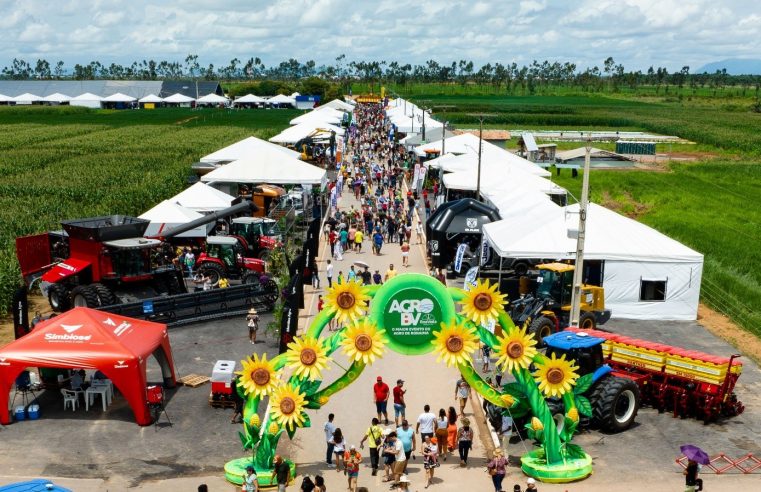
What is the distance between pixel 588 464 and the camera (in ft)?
50.7

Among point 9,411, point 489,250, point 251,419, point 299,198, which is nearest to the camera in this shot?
point 251,419

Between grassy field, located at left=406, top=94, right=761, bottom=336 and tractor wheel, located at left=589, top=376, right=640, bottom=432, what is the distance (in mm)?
9124

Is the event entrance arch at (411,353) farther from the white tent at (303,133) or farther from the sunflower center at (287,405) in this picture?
the white tent at (303,133)

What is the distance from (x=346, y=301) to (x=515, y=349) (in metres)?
3.18

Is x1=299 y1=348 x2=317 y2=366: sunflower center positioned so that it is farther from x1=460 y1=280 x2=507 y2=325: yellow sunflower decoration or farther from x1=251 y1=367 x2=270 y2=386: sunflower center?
x1=460 y1=280 x2=507 y2=325: yellow sunflower decoration

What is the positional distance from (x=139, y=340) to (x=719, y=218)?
3512 centimetres

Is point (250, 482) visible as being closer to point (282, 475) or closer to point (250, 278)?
point (282, 475)

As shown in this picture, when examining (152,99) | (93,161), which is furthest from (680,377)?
(152,99)

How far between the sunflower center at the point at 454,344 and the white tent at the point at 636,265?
37.8 ft

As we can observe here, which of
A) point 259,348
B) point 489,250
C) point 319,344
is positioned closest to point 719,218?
point 489,250

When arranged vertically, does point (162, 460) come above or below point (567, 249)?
below

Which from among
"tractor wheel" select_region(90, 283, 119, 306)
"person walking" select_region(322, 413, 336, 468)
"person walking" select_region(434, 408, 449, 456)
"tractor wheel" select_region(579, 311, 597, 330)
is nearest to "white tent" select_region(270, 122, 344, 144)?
"tractor wheel" select_region(90, 283, 119, 306)

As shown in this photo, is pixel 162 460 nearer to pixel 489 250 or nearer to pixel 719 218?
pixel 489 250

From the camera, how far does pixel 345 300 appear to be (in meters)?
15.2
